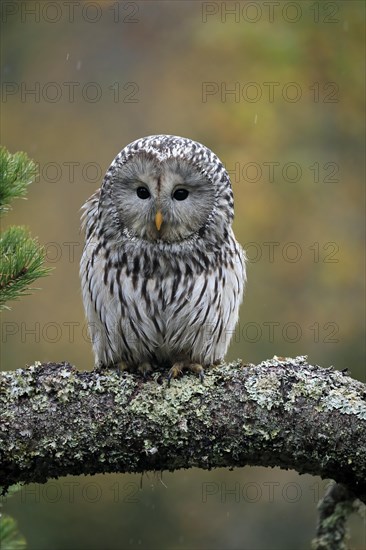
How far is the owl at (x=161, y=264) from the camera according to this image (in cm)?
401

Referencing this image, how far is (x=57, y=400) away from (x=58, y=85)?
3836 millimetres

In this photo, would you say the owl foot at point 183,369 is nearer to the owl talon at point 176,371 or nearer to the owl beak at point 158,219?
the owl talon at point 176,371

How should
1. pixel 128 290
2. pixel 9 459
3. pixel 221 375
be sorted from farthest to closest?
pixel 128 290 → pixel 221 375 → pixel 9 459

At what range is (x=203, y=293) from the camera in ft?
13.4

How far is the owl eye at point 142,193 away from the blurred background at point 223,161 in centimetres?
192

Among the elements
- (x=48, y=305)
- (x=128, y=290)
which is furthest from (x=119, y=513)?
(x=128, y=290)

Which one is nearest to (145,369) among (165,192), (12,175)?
(165,192)

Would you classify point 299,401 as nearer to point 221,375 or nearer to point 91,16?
point 221,375

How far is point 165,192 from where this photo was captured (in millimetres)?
3918

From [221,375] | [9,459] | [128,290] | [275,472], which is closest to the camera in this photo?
[9,459]

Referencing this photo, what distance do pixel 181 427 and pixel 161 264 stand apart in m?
0.97

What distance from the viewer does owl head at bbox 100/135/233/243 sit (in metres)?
3.92

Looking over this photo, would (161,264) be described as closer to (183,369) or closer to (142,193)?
(142,193)

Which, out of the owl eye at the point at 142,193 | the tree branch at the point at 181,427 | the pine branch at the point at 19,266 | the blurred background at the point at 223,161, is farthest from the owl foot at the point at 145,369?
the blurred background at the point at 223,161
